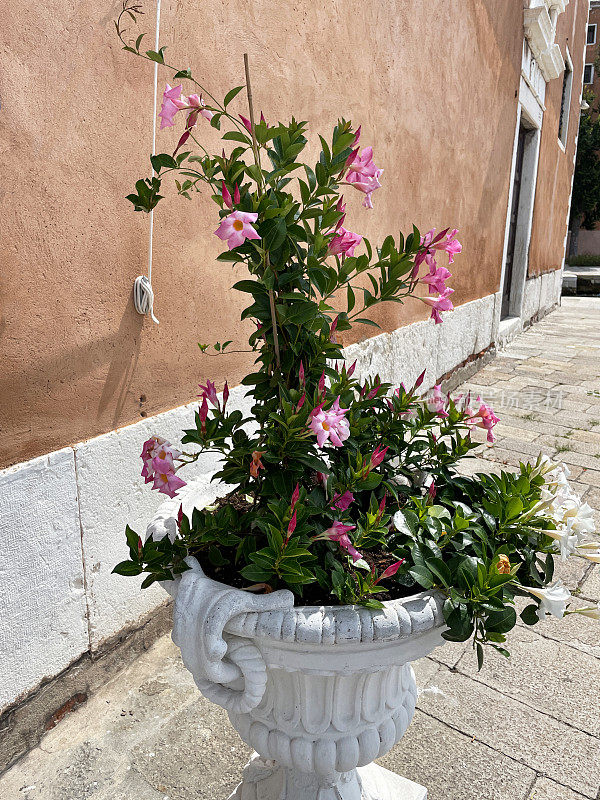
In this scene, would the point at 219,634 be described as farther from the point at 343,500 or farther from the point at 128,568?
the point at 343,500

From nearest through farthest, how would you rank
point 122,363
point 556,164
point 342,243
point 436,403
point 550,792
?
point 342,243
point 436,403
point 550,792
point 122,363
point 556,164

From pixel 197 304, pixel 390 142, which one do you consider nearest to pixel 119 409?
pixel 197 304

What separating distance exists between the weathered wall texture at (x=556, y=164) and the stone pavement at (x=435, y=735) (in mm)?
8041

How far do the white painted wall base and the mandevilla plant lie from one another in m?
0.42

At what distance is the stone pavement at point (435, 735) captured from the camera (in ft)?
5.93

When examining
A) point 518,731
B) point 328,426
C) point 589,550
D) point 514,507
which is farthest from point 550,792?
point 328,426

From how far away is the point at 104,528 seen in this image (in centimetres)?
215

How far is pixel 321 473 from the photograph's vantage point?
137 centimetres

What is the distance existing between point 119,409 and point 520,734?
1.64 m

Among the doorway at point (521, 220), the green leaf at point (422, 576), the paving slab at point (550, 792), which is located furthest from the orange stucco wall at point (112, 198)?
the doorway at point (521, 220)

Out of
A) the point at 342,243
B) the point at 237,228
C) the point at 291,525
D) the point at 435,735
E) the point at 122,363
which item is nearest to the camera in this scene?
the point at 237,228

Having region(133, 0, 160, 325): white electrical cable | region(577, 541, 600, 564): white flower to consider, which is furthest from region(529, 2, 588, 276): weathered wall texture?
region(577, 541, 600, 564): white flower

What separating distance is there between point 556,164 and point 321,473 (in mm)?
11292

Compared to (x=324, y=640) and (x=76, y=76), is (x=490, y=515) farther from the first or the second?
(x=76, y=76)
